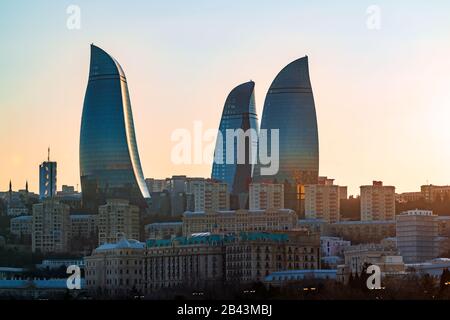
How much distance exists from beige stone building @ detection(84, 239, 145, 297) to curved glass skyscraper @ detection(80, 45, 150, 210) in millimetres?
23729

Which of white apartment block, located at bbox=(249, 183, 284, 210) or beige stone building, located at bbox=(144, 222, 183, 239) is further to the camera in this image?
white apartment block, located at bbox=(249, 183, 284, 210)

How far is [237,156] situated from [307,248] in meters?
28.9

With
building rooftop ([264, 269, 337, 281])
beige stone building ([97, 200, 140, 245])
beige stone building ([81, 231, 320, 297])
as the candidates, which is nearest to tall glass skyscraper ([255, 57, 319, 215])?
beige stone building ([97, 200, 140, 245])

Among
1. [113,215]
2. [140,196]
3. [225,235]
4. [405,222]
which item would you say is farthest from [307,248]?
[140,196]

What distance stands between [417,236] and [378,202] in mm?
10749

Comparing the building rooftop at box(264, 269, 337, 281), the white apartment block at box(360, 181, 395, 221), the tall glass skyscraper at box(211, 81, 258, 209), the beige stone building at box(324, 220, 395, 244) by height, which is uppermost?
the tall glass skyscraper at box(211, 81, 258, 209)

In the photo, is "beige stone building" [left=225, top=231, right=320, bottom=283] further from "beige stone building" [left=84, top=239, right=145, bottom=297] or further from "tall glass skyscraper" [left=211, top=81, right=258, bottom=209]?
"tall glass skyscraper" [left=211, top=81, right=258, bottom=209]

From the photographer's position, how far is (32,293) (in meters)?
66.1

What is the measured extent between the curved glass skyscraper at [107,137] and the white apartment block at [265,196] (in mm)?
5779

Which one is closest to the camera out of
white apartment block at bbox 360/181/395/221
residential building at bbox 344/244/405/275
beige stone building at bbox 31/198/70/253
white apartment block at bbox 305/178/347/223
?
residential building at bbox 344/244/405/275

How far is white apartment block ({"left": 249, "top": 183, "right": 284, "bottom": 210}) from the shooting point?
93.3m

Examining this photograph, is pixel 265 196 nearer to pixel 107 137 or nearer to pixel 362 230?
pixel 362 230

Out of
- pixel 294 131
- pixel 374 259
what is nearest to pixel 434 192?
pixel 294 131

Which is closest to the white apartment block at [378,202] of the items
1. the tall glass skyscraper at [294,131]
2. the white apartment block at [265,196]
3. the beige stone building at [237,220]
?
the white apartment block at [265,196]
